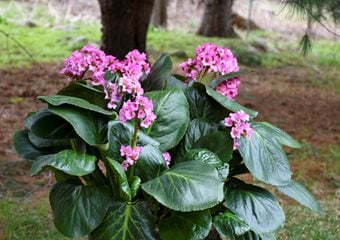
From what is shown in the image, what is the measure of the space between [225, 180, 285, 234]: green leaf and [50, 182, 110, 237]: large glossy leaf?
44 centimetres

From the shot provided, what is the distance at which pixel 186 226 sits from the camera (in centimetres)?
178

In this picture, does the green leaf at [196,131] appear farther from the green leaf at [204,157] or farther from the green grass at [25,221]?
the green grass at [25,221]

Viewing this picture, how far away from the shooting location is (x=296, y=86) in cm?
732

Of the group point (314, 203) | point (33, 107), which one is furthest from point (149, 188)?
point (33, 107)

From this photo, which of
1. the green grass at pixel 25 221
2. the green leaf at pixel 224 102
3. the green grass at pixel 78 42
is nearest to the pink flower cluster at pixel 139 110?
the green leaf at pixel 224 102

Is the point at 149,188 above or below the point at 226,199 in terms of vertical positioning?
above

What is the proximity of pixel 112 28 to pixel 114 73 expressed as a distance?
158 inches

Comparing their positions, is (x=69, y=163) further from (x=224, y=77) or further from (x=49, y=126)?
(x=224, y=77)

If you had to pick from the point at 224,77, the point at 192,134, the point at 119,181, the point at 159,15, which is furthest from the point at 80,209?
the point at 159,15

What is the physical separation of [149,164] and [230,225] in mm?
339

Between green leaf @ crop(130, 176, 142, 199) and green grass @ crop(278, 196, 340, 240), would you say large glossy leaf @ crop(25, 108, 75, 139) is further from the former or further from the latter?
green grass @ crop(278, 196, 340, 240)

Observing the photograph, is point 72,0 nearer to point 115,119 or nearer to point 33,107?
point 33,107

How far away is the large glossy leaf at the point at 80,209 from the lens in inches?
70.0

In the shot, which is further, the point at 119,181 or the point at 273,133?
the point at 273,133
